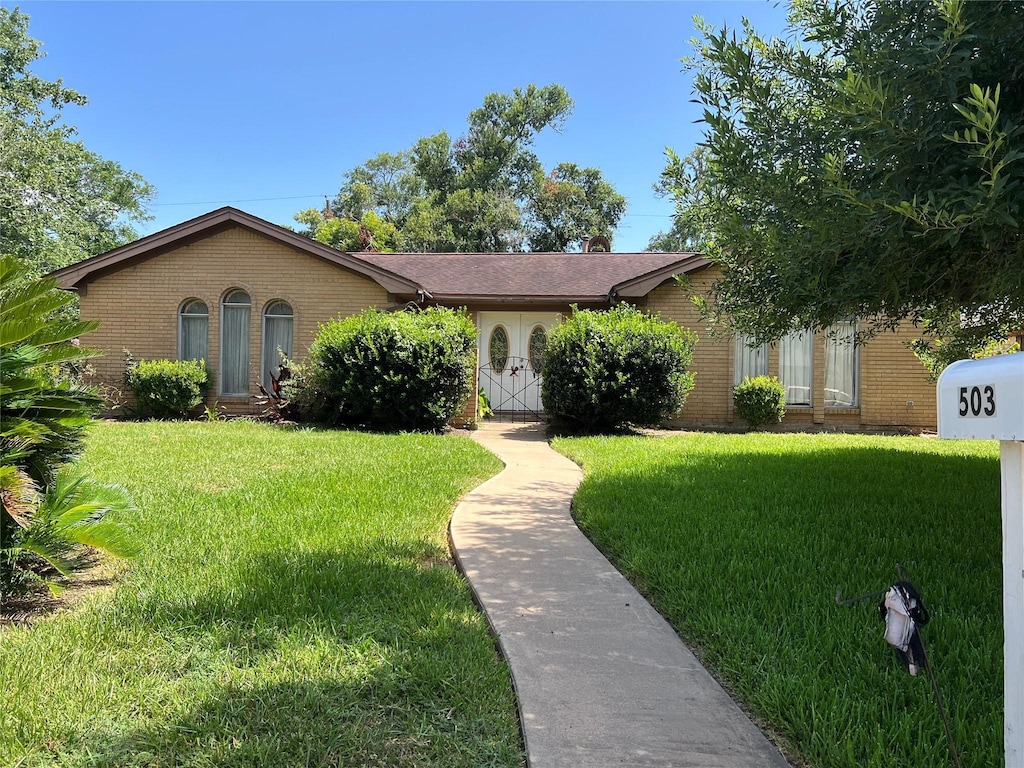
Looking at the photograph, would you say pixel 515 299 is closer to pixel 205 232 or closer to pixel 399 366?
pixel 399 366

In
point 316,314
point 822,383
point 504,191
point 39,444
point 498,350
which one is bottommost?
point 39,444

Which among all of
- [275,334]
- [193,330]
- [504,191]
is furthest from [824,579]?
[504,191]

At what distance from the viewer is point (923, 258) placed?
4371mm

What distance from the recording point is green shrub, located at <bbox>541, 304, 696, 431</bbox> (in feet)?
35.9

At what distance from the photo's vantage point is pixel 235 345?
557 inches

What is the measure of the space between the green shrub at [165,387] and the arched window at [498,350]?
6.22 metres

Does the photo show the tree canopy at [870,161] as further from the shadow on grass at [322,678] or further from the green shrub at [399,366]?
the green shrub at [399,366]

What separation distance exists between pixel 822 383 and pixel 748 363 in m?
1.58

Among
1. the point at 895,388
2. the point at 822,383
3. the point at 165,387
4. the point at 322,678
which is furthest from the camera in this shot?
the point at 822,383

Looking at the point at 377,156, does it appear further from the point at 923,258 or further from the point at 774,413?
the point at 923,258

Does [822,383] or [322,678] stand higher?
[822,383]

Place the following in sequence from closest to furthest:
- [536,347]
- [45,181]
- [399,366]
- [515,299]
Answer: [399,366] < [515,299] < [536,347] < [45,181]

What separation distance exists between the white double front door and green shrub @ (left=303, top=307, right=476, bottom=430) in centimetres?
304

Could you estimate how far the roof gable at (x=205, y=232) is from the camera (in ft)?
44.3
